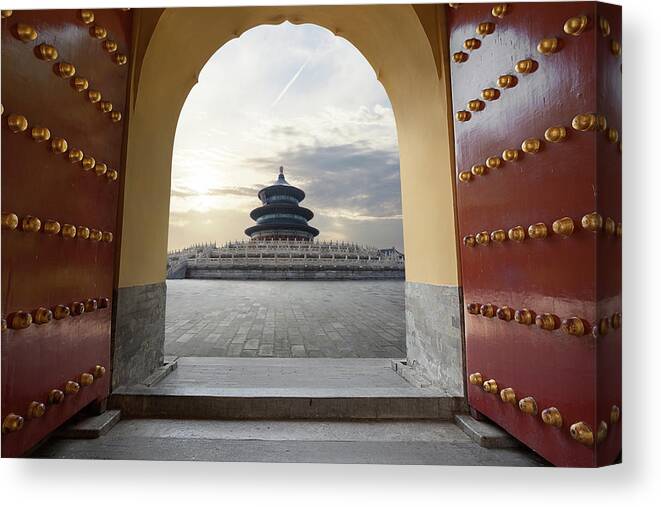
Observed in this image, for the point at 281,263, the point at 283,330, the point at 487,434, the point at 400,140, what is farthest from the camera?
the point at 281,263

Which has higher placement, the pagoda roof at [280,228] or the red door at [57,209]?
the pagoda roof at [280,228]

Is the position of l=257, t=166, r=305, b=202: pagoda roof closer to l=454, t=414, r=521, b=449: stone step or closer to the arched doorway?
the arched doorway

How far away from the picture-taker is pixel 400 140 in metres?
2.82

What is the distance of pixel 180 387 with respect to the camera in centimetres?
205

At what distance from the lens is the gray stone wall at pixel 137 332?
203 cm

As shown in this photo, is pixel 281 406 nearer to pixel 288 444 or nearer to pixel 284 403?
pixel 284 403

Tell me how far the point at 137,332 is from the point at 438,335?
6.59 ft

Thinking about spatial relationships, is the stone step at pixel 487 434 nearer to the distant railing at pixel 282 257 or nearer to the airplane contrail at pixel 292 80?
the airplane contrail at pixel 292 80

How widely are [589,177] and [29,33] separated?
2.16 meters

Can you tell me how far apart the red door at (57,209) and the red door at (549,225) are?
1.93 m

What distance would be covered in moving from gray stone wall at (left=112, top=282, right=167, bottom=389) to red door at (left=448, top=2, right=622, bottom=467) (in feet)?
6.70

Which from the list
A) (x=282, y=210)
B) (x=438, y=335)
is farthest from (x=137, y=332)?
(x=282, y=210)

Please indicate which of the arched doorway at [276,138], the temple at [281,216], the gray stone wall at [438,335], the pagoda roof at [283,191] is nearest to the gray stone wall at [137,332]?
the arched doorway at [276,138]

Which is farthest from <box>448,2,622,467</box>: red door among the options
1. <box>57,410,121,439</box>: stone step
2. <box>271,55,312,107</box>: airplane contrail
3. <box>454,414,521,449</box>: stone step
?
<box>57,410,121,439</box>: stone step
